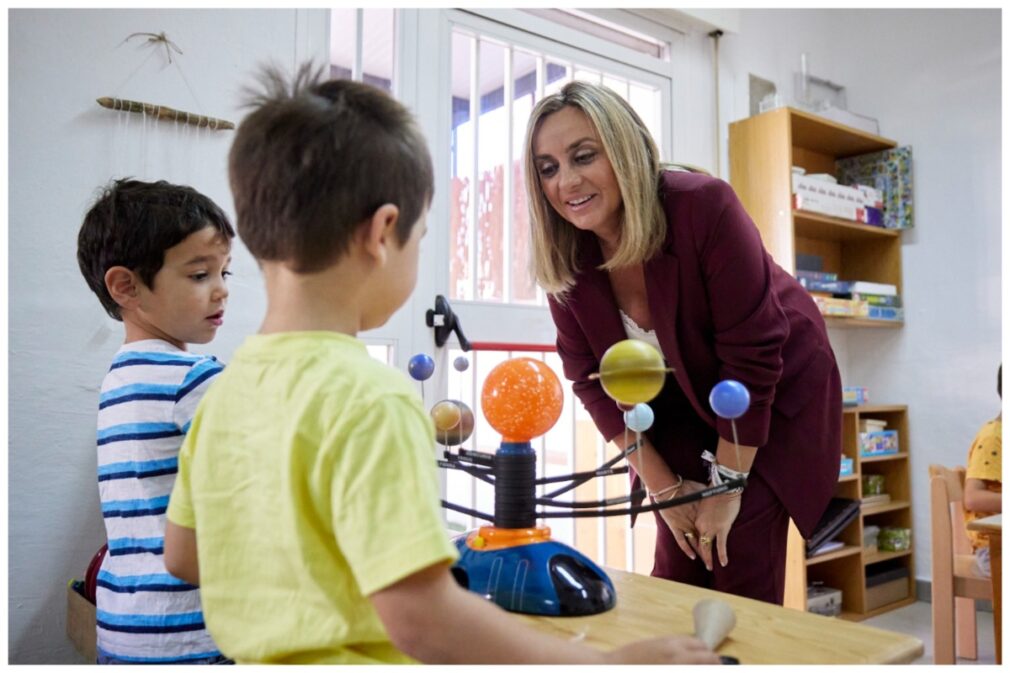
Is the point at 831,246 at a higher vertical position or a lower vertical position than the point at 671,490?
higher

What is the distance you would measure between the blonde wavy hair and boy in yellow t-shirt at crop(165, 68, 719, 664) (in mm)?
545

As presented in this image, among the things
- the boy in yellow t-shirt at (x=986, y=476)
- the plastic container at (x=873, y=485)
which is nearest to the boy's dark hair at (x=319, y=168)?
the boy in yellow t-shirt at (x=986, y=476)

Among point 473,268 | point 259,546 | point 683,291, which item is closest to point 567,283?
point 683,291

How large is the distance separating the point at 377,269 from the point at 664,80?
255cm

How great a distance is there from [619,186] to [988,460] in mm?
1673

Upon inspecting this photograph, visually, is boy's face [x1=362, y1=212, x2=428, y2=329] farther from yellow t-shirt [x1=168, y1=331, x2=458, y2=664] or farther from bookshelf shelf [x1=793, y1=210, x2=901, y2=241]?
bookshelf shelf [x1=793, y1=210, x2=901, y2=241]

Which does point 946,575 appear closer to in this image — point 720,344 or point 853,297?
point 853,297

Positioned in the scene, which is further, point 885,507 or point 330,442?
point 885,507

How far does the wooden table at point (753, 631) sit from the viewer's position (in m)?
0.67

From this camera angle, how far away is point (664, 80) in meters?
2.90

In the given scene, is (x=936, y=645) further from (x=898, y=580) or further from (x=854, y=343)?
(x=854, y=343)

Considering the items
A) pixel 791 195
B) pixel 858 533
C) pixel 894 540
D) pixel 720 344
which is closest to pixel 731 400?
pixel 720 344

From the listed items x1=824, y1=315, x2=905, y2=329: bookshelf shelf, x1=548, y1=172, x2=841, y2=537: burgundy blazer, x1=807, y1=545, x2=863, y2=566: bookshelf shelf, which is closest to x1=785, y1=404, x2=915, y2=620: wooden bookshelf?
x1=807, y1=545, x2=863, y2=566: bookshelf shelf

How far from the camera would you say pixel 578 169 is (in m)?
1.18
